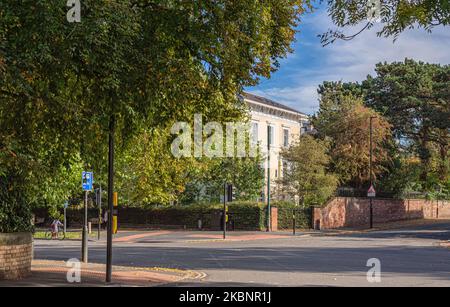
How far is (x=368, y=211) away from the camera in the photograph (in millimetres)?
58719

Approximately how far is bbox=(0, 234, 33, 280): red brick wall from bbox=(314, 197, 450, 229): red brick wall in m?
38.3

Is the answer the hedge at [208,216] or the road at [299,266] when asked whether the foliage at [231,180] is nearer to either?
the hedge at [208,216]

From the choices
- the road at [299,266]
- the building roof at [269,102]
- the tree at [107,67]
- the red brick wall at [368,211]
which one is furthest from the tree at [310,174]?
the tree at [107,67]

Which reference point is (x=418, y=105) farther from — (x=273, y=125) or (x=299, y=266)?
(x=299, y=266)

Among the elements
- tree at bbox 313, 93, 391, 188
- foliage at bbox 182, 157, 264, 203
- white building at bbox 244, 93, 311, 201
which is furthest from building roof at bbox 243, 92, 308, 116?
foliage at bbox 182, 157, 264, 203

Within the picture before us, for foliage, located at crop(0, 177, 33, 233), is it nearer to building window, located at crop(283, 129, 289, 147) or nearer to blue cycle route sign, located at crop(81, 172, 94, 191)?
blue cycle route sign, located at crop(81, 172, 94, 191)

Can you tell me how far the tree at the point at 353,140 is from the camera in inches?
2254

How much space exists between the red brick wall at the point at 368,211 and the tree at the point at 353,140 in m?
2.49

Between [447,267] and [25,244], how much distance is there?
39.8 feet

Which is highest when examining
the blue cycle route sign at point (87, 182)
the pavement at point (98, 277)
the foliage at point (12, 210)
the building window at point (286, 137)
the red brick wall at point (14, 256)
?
the building window at point (286, 137)

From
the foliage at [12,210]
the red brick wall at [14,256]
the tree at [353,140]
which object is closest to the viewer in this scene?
the red brick wall at [14,256]

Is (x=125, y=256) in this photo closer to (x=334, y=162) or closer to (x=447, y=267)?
(x=447, y=267)

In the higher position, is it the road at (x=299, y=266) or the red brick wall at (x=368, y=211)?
the red brick wall at (x=368, y=211)

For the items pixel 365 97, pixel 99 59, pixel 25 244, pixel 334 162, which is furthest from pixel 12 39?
pixel 365 97
